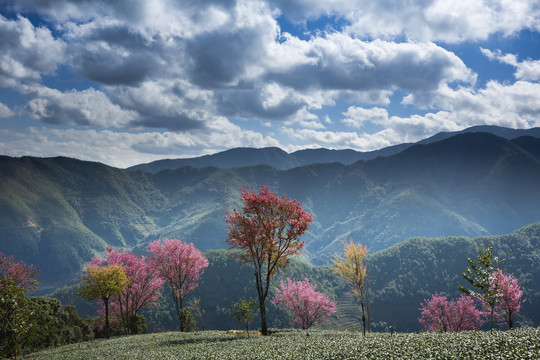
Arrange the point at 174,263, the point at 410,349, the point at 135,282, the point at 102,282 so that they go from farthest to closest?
the point at 135,282 → the point at 174,263 → the point at 102,282 → the point at 410,349

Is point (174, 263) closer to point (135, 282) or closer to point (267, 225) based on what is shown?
point (135, 282)

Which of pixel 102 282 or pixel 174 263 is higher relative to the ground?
pixel 174 263

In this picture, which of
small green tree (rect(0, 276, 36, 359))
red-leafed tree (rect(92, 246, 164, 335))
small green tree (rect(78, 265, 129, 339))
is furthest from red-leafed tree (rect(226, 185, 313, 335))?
red-leafed tree (rect(92, 246, 164, 335))

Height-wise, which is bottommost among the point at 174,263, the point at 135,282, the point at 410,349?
the point at 135,282

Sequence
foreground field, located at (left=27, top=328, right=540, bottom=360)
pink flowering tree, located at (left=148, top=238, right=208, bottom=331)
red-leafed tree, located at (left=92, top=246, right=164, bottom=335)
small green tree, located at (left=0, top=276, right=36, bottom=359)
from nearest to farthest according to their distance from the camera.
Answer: foreground field, located at (left=27, top=328, right=540, bottom=360)
small green tree, located at (left=0, top=276, right=36, bottom=359)
pink flowering tree, located at (left=148, top=238, right=208, bottom=331)
red-leafed tree, located at (left=92, top=246, right=164, bottom=335)

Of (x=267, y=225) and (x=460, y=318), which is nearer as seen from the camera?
(x=267, y=225)

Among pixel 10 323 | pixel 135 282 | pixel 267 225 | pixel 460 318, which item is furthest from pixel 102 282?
pixel 460 318

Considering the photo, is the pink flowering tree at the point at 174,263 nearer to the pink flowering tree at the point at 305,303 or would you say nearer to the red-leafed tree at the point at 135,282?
the red-leafed tree at the point at 135,282

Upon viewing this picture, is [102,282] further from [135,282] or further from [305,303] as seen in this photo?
[305,303]

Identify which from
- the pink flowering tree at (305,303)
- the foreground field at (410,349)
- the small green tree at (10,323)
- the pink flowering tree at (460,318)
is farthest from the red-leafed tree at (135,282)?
the pink flowering tree at (460,318)

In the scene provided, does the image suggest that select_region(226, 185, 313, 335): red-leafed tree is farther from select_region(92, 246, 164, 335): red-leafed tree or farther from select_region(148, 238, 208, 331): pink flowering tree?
select_region(92, 246, 164, 335): red-leafed tree

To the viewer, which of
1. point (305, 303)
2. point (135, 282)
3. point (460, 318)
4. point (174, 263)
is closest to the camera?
point (174, 263)

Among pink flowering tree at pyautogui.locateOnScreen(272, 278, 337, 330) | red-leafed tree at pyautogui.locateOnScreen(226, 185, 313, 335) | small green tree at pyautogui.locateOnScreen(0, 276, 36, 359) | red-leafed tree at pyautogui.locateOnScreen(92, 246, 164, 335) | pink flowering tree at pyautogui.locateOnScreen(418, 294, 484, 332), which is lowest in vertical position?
pink flowering tree at pyautogui.locateOnScreen(418, 294, 484, 332)

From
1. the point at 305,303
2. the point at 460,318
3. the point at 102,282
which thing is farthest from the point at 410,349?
the point at 460,318
